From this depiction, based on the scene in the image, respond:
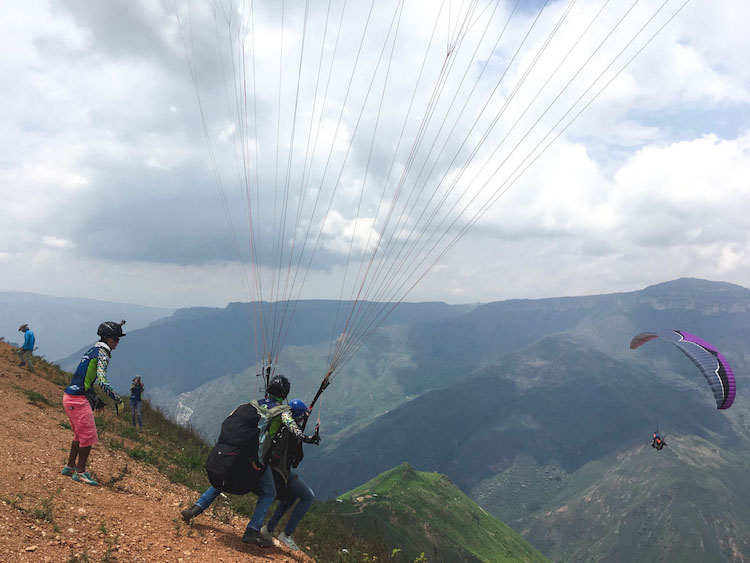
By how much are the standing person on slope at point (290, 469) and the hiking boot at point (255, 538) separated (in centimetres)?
9

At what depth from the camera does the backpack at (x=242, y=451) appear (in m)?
6.68

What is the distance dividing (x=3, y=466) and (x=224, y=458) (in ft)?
16.8

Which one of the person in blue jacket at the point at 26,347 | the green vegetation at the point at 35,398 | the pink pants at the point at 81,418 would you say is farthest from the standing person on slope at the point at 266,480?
the person in blue jacket at the point at 26,347

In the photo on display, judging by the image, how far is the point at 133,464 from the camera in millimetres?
11570

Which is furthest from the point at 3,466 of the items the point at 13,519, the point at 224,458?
the point at 224,458

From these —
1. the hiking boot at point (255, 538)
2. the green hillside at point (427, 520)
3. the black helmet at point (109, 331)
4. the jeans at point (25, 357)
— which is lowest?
the green hillside at point (427, 520)

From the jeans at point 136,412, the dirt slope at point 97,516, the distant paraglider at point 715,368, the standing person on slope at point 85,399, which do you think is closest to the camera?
the dirt slope at point 97,516

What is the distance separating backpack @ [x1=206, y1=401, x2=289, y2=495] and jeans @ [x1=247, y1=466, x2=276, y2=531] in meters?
0.13

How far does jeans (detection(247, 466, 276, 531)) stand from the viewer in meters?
7.13

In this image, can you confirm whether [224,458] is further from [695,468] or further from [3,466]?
[695,468]

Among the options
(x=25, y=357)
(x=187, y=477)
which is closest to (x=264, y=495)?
(x=187, y=477)

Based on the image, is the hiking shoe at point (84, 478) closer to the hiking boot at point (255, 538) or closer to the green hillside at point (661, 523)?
the hiking boot at point (255, 538)

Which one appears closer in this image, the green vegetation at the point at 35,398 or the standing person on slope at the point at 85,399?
the standing person on slope at the point at 85,399

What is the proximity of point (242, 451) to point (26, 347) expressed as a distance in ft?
59.4
